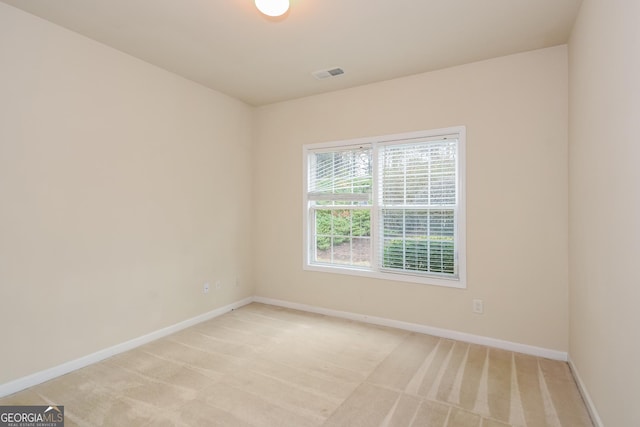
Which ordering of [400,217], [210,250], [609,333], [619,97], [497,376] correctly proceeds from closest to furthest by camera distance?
[619,97] < [609,333] < [497,376] < [400,217] < [210,250]

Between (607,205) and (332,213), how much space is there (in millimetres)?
2790

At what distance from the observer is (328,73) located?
3.48 metres

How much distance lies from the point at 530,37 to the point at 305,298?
3.65 m

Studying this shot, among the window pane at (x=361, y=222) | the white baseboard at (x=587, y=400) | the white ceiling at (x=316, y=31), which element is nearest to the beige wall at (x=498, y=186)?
the white ceiling at (x=316, y=31)

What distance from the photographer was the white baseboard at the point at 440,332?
2884mm

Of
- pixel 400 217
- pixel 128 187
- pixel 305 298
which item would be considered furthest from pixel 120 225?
pixel 400 217

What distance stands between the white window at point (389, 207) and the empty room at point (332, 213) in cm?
3

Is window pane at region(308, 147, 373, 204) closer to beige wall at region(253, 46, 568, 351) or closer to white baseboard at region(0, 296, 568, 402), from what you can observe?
beige wall at region(253, 46, 568, 351)

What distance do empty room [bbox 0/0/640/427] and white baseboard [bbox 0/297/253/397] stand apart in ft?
0.06

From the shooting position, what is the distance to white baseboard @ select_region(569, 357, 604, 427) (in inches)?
75.8

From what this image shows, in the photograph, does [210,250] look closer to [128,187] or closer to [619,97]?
[128,187]

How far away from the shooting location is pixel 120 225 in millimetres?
3023

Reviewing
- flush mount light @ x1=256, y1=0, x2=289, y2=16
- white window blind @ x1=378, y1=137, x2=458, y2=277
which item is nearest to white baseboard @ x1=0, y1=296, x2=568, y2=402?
white window blind @ x1=378, y1=137, x2=458, y2=277

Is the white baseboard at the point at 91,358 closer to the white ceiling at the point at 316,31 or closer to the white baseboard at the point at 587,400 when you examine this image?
the white ceiling at the point at 316,31
